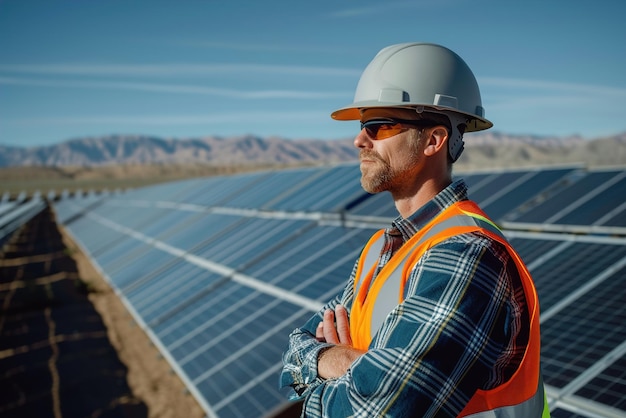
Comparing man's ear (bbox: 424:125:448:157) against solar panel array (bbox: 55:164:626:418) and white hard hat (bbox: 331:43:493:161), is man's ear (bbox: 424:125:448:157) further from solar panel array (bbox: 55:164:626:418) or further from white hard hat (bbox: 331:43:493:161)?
solar panel array (bbox: 55:164:626:418)

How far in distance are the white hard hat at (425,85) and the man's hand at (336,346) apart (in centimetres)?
96

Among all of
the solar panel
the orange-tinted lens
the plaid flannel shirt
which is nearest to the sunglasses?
the orange-tinted lens

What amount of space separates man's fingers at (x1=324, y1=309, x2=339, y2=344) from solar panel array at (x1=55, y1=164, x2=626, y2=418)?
100 inches

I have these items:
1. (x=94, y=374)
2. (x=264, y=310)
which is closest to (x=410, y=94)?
(x=264, y=310)

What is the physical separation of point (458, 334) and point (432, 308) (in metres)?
0.11

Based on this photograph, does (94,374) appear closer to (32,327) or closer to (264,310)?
(32,327)

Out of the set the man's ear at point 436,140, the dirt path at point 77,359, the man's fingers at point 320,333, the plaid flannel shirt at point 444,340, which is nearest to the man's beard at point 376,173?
the man's ear at point 436,140

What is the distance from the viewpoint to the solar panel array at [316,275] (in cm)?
478

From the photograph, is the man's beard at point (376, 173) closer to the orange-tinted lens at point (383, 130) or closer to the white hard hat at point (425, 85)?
the orange-tinted lens at point (383, 130)

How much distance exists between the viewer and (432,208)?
220cm

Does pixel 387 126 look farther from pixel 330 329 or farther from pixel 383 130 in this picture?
pixel 330 329

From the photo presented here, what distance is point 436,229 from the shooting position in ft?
6.55

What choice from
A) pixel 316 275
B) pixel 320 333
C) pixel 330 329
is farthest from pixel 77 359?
pixel 330 329

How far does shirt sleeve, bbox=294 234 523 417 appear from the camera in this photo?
5.26 feet
